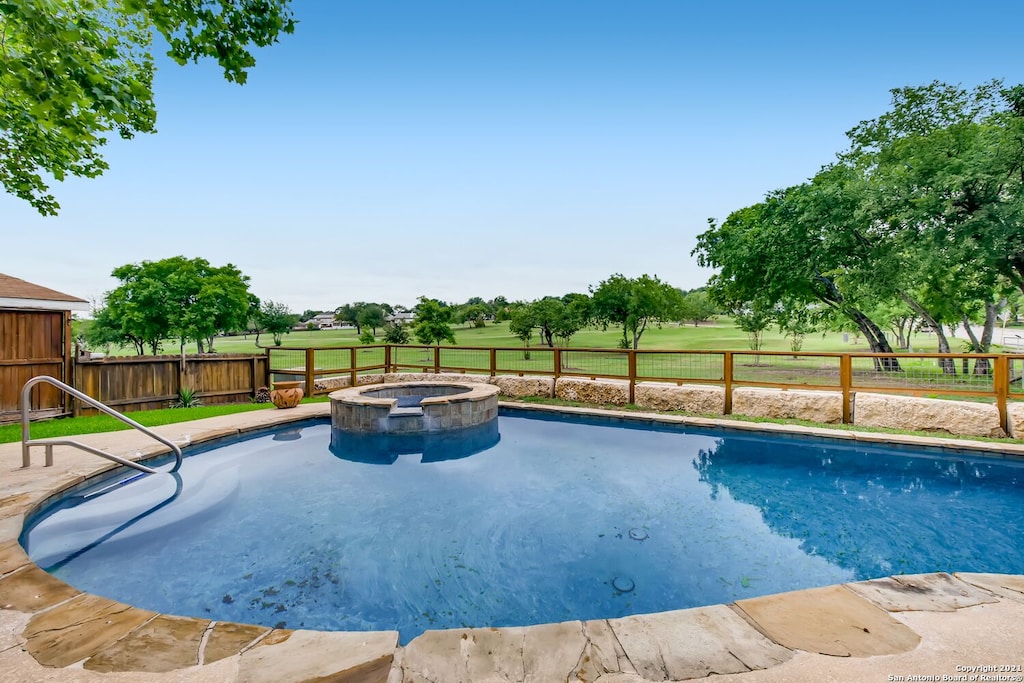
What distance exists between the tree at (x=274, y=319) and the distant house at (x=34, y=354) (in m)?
39.3

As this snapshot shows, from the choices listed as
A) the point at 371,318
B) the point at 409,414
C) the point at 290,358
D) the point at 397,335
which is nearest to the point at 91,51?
the point at 409,414

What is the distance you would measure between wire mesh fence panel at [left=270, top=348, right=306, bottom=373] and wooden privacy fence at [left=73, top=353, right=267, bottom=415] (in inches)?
20.4

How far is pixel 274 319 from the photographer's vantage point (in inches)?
1796

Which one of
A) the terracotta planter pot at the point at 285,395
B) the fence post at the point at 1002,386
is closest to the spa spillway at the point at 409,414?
the terracotta planter pot at the point at 285,395

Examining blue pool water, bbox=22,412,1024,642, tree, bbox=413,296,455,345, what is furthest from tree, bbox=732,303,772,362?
tree, bbox=413,296,455,345

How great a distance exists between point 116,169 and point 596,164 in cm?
1150

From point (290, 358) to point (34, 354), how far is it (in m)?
4.82

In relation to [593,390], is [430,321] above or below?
above

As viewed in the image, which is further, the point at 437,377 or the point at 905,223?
the point at 905,223

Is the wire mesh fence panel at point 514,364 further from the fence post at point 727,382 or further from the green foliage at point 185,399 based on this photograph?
the green foliage at point 185,399

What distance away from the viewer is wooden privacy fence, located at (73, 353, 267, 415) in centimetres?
832

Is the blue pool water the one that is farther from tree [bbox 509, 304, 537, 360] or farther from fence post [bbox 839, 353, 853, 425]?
tree [bbox 509, 304, 537, 360]

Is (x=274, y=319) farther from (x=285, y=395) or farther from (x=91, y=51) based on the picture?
(x=91, y=51)

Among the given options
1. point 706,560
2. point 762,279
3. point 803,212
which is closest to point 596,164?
point 803,212
